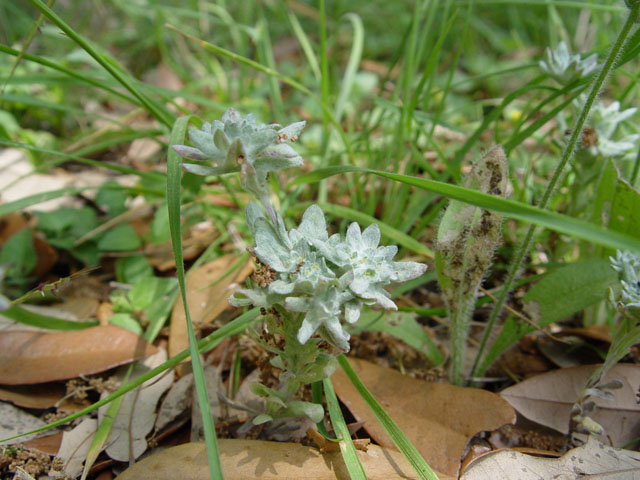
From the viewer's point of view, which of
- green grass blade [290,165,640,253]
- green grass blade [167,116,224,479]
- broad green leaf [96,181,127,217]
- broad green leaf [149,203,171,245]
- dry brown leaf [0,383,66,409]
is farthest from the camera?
broad green leaf [96,181,127,217]

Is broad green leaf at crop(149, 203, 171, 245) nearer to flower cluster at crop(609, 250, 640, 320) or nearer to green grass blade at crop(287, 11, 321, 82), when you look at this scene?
green grass blade at crop(287, 11, 321, 82)

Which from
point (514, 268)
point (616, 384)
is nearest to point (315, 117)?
point (514, 268)

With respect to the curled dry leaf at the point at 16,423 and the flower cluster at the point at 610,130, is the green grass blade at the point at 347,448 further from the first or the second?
the flower cluster at the point at 610,130

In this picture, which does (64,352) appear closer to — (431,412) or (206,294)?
(206,294)

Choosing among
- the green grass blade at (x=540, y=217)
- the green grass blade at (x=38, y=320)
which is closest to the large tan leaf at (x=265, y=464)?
the green grass blade at (x=38, y=320)

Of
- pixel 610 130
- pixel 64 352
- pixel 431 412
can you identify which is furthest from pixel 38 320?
pixel 610 130

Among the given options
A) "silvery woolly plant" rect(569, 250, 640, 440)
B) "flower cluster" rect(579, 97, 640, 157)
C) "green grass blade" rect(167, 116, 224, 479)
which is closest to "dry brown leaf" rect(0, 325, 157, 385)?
"green grass blade" rect(167, 116, 224, 479)
